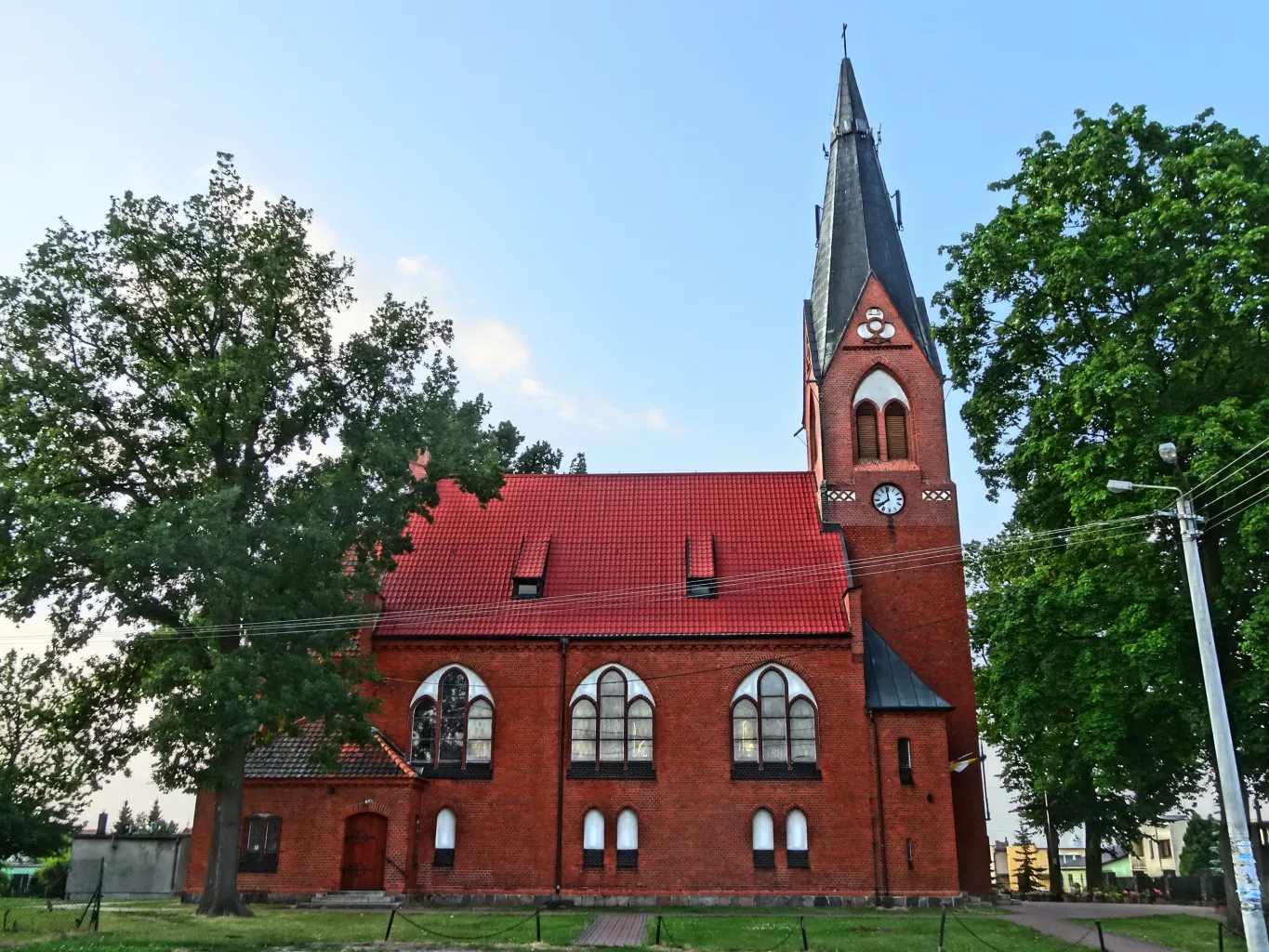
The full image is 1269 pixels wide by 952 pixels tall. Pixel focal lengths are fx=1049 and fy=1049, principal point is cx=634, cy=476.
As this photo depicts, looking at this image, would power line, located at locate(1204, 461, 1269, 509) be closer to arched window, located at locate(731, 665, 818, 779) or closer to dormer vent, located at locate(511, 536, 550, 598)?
arched window, located at locate(731, 665, 818, 779)

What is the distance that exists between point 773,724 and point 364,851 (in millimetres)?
11048

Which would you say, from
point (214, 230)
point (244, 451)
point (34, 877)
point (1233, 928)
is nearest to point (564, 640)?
point (244, 451)

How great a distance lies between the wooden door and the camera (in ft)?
86.2

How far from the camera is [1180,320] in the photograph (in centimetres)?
2136

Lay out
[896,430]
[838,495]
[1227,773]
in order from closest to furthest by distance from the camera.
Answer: [1227,773] < [838,495] < [896,430]

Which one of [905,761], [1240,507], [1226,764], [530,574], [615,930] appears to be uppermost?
[530,574]

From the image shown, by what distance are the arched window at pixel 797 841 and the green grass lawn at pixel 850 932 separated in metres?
2.30

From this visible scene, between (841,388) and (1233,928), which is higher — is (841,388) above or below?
above

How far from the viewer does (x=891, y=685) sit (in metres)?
28.3

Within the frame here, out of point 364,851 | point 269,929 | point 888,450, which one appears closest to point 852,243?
point 888,450

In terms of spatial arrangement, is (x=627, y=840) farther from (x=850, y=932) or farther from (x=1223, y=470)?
(x=1223, y=470)

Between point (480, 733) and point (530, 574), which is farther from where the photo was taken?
point (530, 574)

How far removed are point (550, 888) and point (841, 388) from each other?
55.5 ft

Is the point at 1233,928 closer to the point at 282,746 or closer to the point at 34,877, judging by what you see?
the point at 282,746
